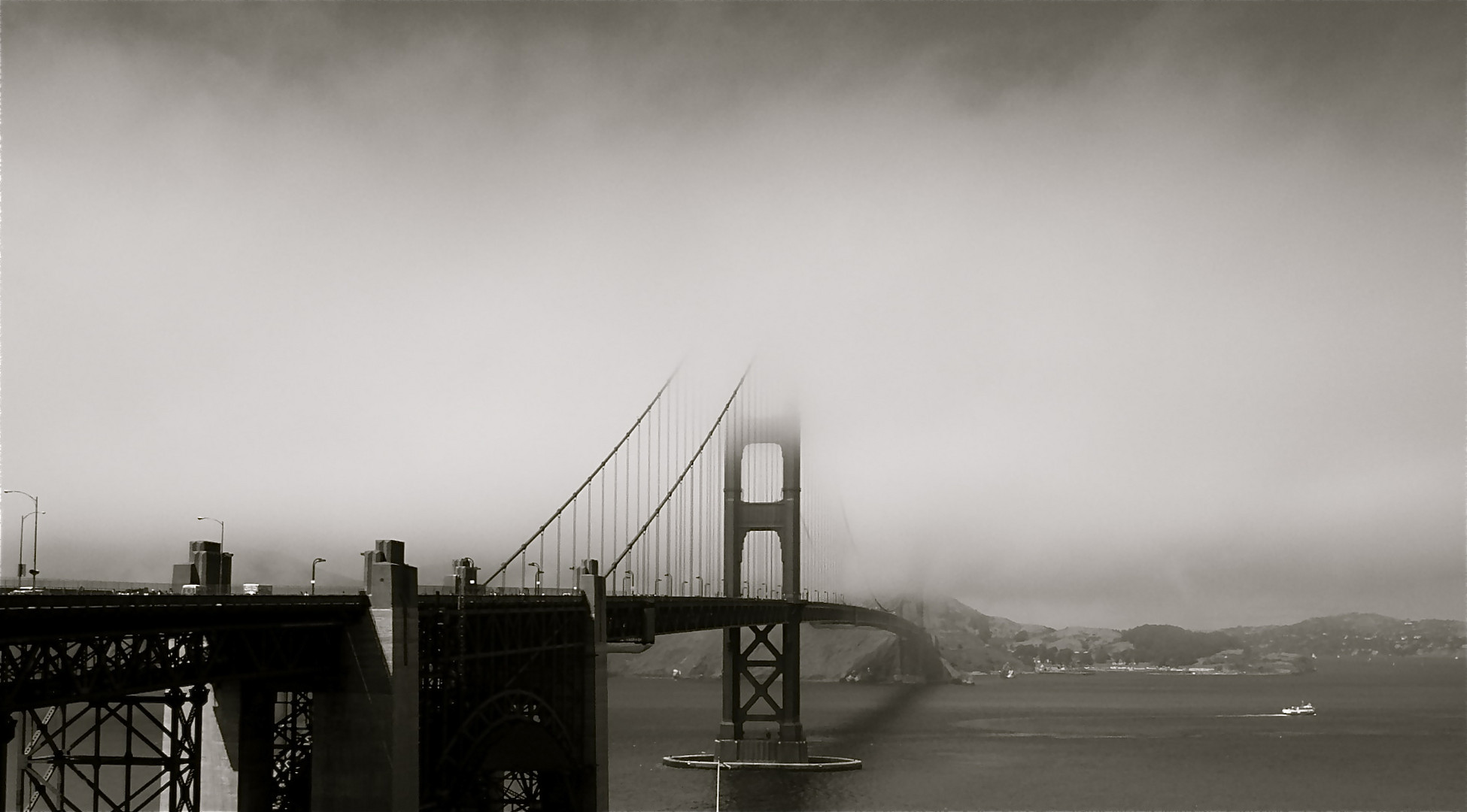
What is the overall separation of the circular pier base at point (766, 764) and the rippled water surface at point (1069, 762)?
1.09 m

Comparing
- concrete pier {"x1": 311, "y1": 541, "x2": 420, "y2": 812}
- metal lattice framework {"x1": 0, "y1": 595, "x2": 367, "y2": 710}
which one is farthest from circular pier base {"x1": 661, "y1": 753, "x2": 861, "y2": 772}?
metal lattice framework {"x1": 0, "y1": 595, "x2": 367, "y2": 710}

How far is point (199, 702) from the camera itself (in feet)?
109

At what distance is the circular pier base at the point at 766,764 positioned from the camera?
93250 millimetres

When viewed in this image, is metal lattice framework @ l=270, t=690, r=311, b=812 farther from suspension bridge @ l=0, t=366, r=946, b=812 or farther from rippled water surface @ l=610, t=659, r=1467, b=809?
rippled water surface @ l=610, t=659, r=1467, b=809

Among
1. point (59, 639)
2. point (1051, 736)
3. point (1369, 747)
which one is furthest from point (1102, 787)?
point (59, 639)

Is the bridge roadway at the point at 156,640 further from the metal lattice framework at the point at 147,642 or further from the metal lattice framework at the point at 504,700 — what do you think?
the metal lattice framework at the point at 504,700

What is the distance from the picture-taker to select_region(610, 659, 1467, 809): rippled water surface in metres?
85.5

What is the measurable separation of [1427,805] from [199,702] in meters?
87.3

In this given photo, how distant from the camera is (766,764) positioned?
93.4 meters

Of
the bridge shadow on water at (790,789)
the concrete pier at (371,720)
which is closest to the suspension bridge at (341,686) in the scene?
the concrete pier at (371,720)

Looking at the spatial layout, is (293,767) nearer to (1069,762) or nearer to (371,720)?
(371,720)

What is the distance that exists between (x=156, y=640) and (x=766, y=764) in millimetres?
70337

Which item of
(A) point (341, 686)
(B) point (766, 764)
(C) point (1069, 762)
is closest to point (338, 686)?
(A) point (341, 686)

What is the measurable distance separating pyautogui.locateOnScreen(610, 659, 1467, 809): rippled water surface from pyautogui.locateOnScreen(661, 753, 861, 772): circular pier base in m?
1.09
